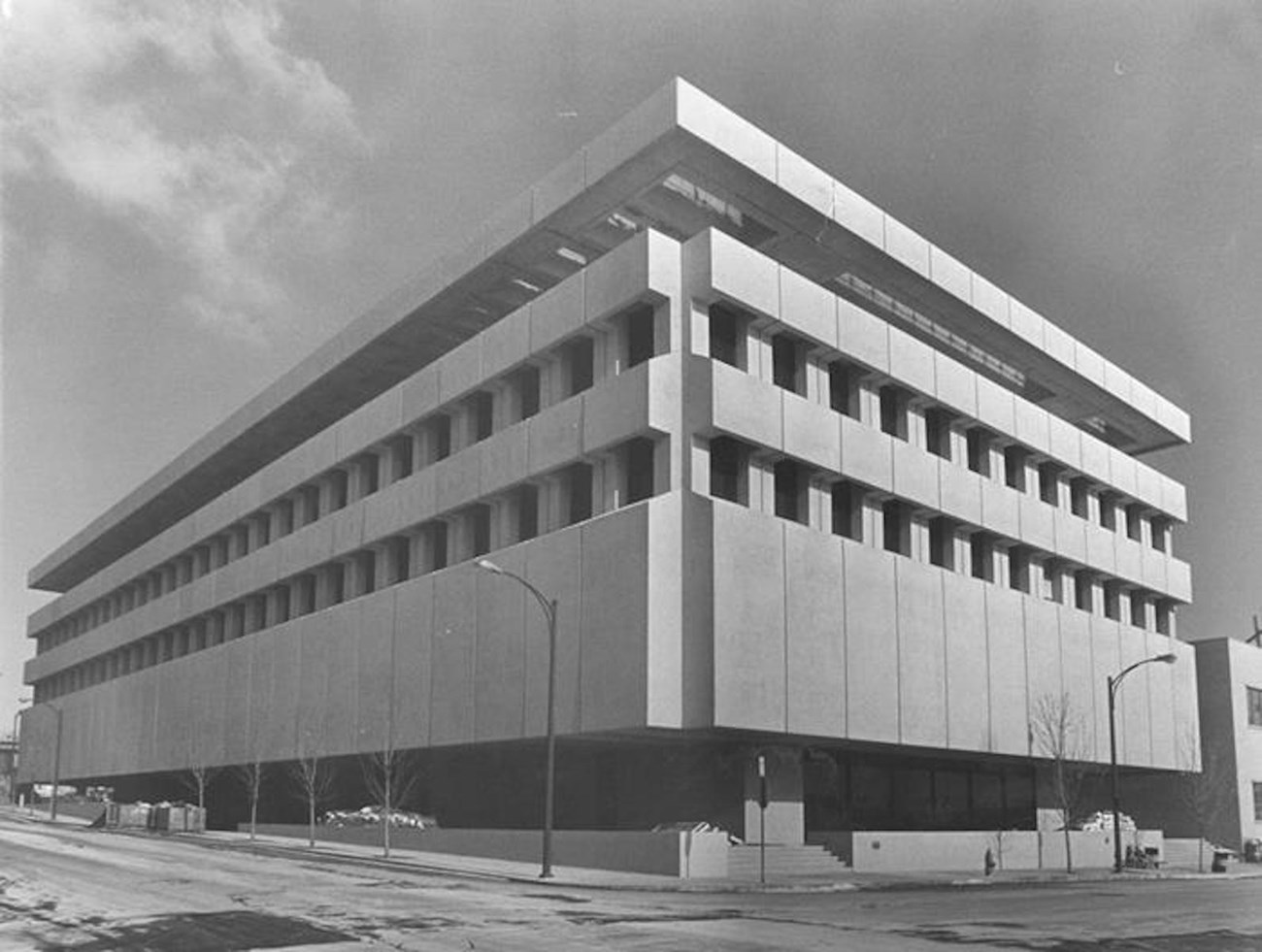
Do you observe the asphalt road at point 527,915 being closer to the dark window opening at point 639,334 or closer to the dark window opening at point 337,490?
the dark window opening at point 639,334

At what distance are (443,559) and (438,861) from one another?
586 inches

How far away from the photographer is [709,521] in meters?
41.8

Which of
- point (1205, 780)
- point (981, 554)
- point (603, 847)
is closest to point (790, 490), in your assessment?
point (981, 554)

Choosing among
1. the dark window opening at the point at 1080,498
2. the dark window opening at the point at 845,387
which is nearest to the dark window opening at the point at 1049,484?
the dark window opening at the point at 1080,498

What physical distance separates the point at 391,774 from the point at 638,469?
19.6 meters

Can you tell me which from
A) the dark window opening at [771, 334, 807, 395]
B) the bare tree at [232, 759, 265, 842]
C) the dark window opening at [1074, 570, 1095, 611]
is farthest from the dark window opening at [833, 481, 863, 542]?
the bare tree at [232, 759, 265, 842]

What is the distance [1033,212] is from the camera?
15.6 m

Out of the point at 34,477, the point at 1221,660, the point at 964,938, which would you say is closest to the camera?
the point at 964,938

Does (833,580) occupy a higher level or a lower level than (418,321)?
lower

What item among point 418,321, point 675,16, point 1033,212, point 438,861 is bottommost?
point 438,861

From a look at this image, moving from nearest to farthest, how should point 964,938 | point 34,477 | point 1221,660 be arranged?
point 964,938 → point 34,477 → point 1221,660

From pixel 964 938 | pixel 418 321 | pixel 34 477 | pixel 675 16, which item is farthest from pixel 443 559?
pixel 675 16

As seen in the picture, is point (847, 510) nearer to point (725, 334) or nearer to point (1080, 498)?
point (725, 334)

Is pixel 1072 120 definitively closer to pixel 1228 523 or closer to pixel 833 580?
pixel 1228 523
